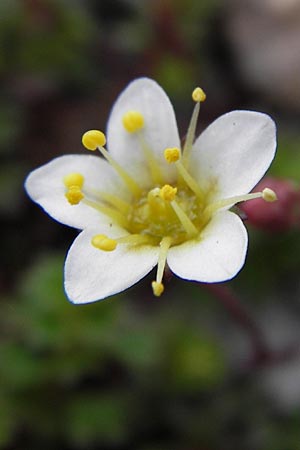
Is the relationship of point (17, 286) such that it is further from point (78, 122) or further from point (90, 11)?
point (90, 11)

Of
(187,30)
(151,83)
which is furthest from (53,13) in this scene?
(151,83)

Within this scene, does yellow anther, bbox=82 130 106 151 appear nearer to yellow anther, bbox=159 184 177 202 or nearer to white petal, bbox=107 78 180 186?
white petal, bbox=107 78 180 186

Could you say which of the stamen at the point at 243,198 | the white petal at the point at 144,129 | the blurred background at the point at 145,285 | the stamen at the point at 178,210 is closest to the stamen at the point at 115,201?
the white petal at the point at 144,129

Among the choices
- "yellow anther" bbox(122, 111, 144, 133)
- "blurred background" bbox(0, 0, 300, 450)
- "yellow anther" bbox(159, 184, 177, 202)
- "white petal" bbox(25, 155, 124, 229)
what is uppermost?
"yellow anther" bbox(122, 111, 144, 133)

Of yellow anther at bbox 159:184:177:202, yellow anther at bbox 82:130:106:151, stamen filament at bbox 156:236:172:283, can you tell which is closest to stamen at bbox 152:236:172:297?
stamen filament at bbox 156:236:172:283

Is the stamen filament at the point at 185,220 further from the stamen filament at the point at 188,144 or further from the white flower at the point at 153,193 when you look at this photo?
the stamen filament at the point at 188,144
